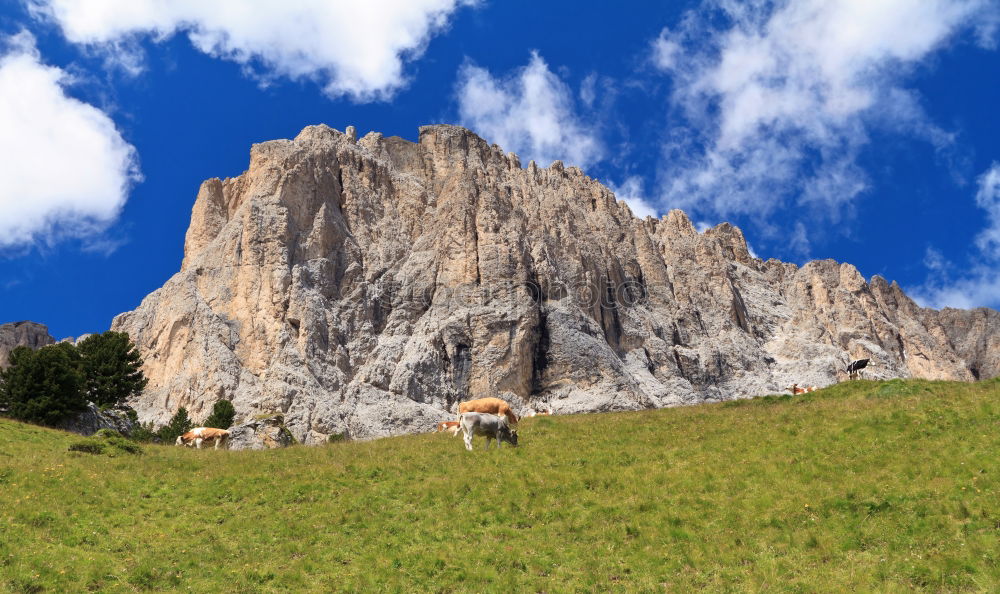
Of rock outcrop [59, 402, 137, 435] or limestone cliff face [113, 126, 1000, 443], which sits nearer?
rock outcrop [59, 402, 137, 435]

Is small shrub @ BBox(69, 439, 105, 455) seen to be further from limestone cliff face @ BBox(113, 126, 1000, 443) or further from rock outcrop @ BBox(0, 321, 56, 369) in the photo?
rock outcrop @ BBox(0, 321, 56, 369)

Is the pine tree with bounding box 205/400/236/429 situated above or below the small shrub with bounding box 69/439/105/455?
above

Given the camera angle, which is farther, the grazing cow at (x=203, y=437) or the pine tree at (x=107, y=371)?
the pine tree at (x=107, y=371)

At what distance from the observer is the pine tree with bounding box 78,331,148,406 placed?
61.2 meters

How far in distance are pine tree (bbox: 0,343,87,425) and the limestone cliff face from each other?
3385cm

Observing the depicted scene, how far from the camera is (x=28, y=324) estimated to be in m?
142

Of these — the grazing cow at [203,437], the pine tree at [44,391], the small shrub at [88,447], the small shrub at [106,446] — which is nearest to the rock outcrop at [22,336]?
the pine tree at [44,391]

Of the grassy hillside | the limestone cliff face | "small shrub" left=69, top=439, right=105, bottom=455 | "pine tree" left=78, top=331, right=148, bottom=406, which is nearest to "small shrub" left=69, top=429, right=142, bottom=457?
"small shrub" left=69, top=439, right=105, bottom=455

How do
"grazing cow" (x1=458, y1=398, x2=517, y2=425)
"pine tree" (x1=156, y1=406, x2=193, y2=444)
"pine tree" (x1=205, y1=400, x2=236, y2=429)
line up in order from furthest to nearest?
"pine tree" (x1=205, y1=400, x2=236, y2=429), "pine tree" (x1=156, y1=406, x2=193, y2=444), "grazing cow" (x1=458, y1=398, x2=517, y2=425)

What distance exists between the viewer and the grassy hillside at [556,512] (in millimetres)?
19094

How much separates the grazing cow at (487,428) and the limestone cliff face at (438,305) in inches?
1951

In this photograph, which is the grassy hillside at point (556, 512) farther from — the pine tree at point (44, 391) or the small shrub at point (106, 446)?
the pine tree at point (44, 391)

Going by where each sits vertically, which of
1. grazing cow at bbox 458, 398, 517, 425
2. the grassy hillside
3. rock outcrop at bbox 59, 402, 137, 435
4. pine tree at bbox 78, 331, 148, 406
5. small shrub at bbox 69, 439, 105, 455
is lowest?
the grassy hillside

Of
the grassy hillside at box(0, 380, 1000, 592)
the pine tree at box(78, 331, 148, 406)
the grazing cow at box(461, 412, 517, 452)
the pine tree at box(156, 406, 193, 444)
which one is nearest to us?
the grassy hillside at box(0, 380, 1000, 592)
